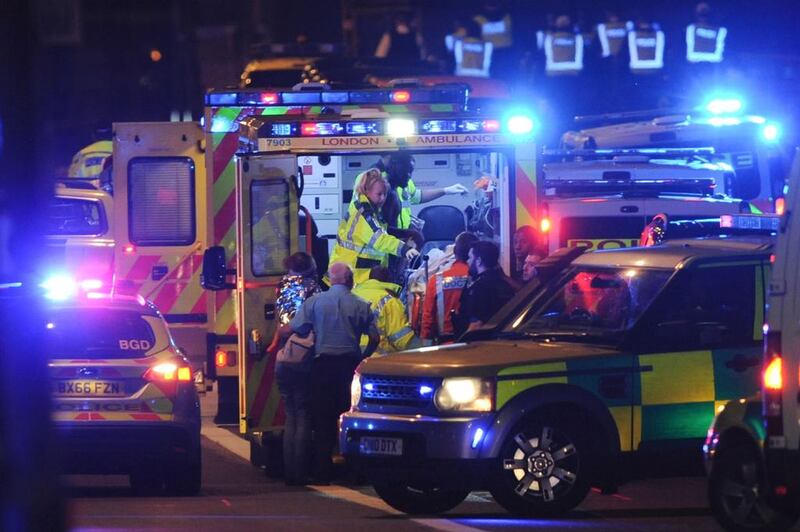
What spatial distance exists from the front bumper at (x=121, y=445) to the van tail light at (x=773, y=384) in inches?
190

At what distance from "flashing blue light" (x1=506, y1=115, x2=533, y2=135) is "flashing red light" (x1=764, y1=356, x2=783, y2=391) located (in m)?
5.25

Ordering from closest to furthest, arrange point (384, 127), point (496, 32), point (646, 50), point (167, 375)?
point (167, 375), point (384, 127), point (646, 50), point (496, 32)

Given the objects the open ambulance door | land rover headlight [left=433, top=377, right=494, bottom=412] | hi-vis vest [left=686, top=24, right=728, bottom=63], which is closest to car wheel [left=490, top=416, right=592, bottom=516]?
land rover headlight [left=433, top=377, right=494, bottom=412]

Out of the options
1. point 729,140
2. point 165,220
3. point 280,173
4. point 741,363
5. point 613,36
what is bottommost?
point 741,363

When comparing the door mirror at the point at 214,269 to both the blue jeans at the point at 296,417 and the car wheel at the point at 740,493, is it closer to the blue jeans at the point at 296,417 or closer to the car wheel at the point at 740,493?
the blue jeans at the point at 296,417

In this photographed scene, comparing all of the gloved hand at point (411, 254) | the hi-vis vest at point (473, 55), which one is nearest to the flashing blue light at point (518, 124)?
the gloved hand at point (411, 254)

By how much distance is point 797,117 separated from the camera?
2769cm

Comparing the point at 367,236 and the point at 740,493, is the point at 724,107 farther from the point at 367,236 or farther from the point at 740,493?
the point at 740,493

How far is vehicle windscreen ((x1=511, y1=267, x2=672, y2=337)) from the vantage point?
446 inches

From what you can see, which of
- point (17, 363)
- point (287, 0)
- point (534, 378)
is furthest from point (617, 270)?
point (287, 0)

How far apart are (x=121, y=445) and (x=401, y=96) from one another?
4066 millimetres

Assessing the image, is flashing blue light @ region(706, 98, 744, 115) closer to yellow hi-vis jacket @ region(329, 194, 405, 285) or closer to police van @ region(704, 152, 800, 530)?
yellow hi-vis jacket @ region(329, 194, 405, 285)

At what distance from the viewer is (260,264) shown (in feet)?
45.5

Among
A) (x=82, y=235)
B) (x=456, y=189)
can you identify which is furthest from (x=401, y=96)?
(x=82, y=235)
